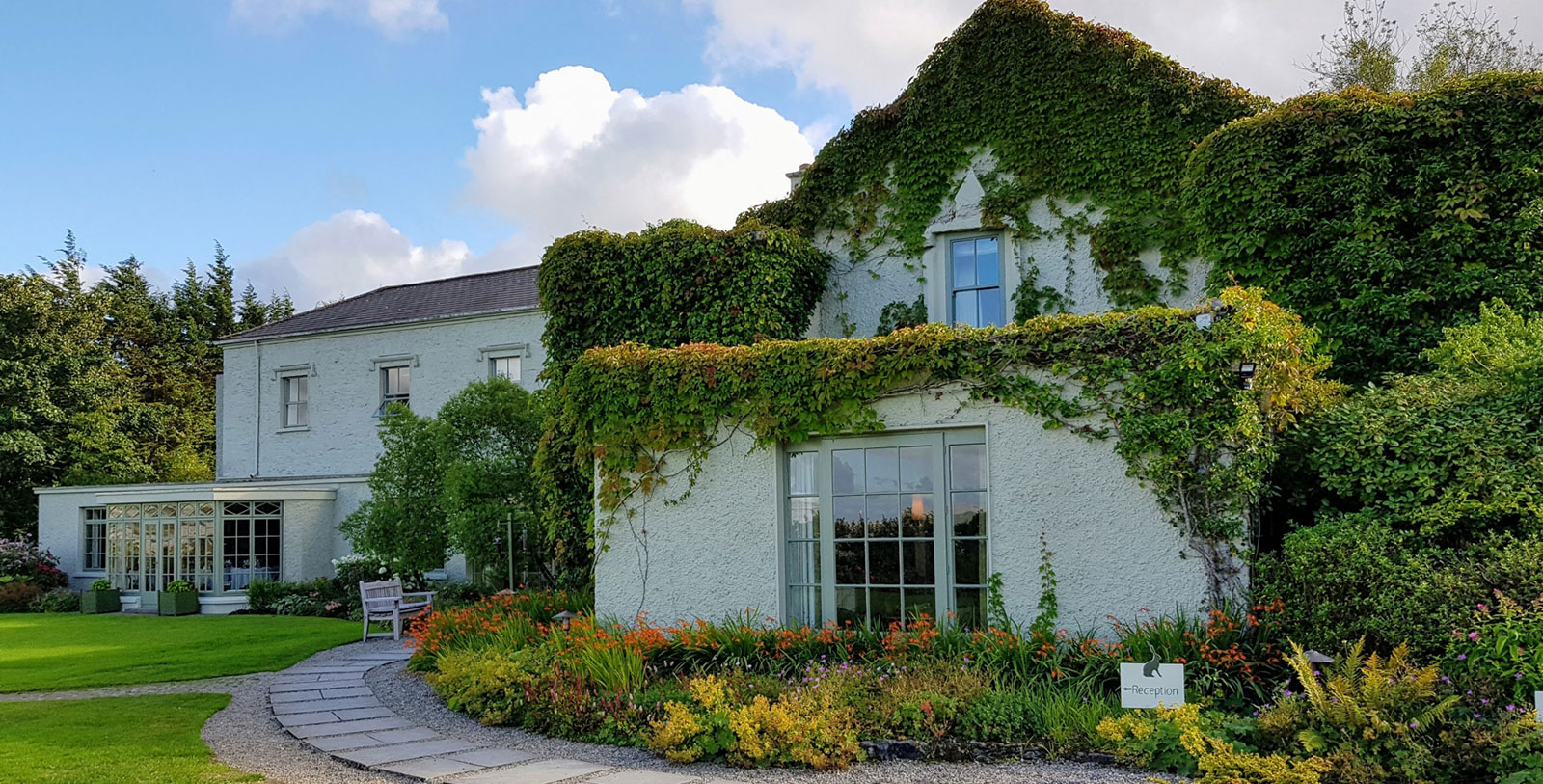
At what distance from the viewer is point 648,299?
13797mm

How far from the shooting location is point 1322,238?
37.4 feet

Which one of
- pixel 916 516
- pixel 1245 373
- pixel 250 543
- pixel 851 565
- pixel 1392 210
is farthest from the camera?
pixel 250 543

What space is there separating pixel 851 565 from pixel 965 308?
5520 millimetres

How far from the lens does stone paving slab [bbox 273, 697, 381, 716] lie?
9477 millimetres

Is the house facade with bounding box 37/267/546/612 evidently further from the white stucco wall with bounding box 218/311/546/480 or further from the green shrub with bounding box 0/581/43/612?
the green shrub with bounding box 0/581/43/612

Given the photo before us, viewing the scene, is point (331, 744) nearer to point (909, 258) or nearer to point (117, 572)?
point (909, 258)

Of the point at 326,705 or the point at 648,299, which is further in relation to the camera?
the point at 648,299

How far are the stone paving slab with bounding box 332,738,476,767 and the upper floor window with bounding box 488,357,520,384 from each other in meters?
16.7

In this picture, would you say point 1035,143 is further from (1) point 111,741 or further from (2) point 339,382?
(2) point 339,382

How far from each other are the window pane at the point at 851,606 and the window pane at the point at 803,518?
596 millimetres

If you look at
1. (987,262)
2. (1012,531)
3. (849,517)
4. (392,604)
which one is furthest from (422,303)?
(1012,531)

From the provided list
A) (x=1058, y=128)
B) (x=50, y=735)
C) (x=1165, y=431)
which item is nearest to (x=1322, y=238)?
(x=1058, y=128)

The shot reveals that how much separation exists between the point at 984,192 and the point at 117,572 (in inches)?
860

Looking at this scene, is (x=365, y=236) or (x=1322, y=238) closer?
(x=1322, y=238)
